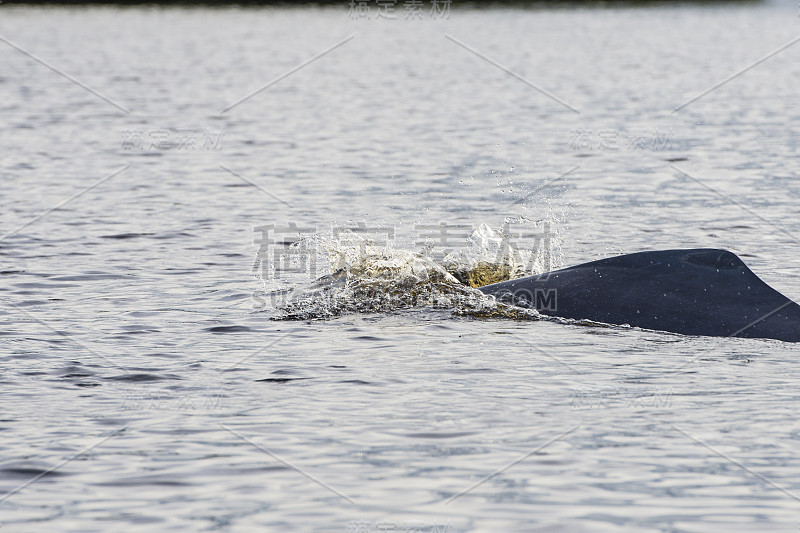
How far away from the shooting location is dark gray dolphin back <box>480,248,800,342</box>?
1009 centimetres

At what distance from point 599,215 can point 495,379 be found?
9201mm

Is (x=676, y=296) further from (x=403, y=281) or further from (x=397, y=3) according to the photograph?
(x=397, y=3)

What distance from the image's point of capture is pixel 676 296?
1037 cm

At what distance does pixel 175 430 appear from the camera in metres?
8.00

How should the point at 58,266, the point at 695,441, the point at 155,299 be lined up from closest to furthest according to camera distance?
the point at 695,441 → the point at 155,299 → the point at 58,266

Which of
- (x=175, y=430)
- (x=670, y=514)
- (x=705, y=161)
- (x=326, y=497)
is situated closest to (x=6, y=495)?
(x=175, y=430)

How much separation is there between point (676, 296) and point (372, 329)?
2.81 metres

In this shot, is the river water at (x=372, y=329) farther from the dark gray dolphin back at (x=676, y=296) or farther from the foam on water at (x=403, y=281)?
the dark gray dolphin back at (x=676, y=296)

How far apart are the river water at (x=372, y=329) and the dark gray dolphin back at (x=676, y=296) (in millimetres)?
217

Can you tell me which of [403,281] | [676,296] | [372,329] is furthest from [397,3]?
[676,296]

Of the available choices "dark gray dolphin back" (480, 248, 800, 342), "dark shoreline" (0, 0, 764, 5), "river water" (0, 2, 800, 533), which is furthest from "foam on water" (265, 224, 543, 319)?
"dark shoreline" (0, 0, 764, 5)

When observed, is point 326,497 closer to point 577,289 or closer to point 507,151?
point 577,289

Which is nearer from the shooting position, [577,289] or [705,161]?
[577,289]

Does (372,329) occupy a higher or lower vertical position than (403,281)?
lower
